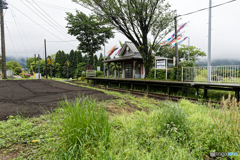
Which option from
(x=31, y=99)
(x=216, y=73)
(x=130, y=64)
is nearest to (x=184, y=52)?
(x=130, y=64)

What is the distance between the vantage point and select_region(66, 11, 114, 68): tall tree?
30.9 m

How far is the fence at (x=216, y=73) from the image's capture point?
899 cm

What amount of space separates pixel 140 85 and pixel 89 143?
11.3 metres

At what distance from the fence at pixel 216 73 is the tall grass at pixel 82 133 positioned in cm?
1012

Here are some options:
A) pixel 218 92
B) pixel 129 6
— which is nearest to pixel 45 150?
pixel 218 92

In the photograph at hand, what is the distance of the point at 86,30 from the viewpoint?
3159 cm

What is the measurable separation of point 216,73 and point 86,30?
2812cm

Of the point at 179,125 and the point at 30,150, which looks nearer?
the point at 30,150

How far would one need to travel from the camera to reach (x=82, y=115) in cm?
213

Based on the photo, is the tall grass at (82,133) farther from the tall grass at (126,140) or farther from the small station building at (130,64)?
the small station building at (130,64)

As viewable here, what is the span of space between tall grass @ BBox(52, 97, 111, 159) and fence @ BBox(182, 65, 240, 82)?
10.1 metres

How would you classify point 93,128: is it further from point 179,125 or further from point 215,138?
point 215,138

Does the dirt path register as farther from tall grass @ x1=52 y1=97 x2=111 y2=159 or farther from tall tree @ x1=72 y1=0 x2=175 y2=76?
tall tree @ x1=72 y1=0 x2=175 y2=76

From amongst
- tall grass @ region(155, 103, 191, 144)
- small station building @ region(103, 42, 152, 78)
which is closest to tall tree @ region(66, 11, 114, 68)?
small station building @ region(103, 42, 152, 78)
